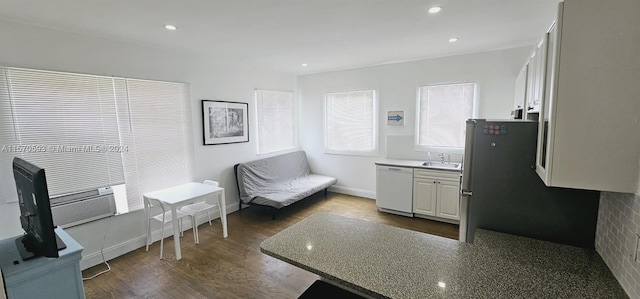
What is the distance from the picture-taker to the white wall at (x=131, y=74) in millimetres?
2490

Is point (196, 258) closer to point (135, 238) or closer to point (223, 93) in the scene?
point (135, 238)

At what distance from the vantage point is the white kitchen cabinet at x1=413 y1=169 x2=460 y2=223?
3.83 m

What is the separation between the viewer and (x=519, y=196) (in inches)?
66.2

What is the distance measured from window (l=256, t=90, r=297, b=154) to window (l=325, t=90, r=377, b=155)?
0.74m

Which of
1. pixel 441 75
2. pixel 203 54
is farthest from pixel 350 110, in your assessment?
pixel 203 54

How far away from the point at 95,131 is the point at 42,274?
175 centimetres

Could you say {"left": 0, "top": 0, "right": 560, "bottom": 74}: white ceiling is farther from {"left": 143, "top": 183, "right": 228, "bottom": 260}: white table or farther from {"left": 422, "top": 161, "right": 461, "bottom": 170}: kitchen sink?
{"left": 143, "top": 183, "right": 228, "bottom": 260}: white table

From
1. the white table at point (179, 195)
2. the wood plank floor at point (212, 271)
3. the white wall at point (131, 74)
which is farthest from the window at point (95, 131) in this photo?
the wood plank floor at point (212, 271)

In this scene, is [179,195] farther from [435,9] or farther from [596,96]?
[596,96]

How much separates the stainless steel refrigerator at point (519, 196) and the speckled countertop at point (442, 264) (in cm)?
8

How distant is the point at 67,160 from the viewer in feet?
9.02

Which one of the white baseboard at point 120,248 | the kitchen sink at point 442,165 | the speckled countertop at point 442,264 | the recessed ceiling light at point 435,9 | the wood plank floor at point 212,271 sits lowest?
the wood plank floor at point 212,271

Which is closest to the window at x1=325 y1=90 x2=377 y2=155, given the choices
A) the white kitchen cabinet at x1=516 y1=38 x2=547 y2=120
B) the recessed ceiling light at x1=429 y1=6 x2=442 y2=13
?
the recessed ceiling light at x1=429 y1=6 x2=442 y2=13

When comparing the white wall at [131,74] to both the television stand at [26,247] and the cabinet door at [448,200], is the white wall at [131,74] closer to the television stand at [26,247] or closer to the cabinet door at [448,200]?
the television stand at [26,247]
